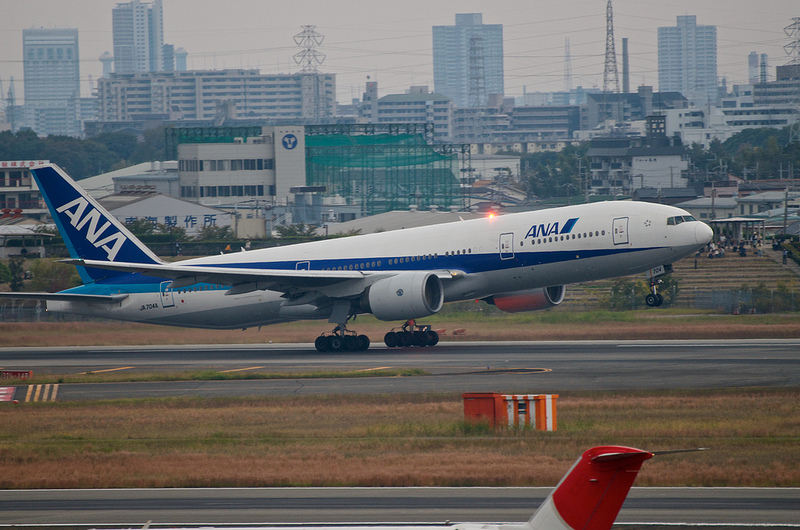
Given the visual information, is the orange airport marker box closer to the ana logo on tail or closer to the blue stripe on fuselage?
the blue stripe on fuselage

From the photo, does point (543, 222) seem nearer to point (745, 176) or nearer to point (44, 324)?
point (44, 324)

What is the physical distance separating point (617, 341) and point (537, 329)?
6616 millimetres

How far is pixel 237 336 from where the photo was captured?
2015 inches

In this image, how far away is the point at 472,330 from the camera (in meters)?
49.8

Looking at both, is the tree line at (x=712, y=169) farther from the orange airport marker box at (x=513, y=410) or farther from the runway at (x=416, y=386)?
the orange airport marker box at (x=513, y=410)

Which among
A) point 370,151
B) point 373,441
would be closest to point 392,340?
point 373,441

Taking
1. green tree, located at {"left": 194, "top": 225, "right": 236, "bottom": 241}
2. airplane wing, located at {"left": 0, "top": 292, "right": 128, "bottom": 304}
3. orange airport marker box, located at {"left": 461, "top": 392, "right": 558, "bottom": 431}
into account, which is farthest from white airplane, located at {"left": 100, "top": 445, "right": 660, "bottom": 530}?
green tree, located at {"left": 194, "top": 225, "right": 236, "bottom": 241}

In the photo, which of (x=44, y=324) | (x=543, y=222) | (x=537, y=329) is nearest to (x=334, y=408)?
(x=543, y=222)

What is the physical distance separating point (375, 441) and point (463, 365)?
45.3ft

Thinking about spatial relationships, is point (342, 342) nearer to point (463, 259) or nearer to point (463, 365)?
point (463, 259)

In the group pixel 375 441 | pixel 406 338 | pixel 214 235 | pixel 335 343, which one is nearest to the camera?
pixel 375 441

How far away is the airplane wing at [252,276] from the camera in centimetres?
3903

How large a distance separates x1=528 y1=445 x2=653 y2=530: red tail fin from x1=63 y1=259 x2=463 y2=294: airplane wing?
97.0 feet

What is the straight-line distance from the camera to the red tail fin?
32.4ft
